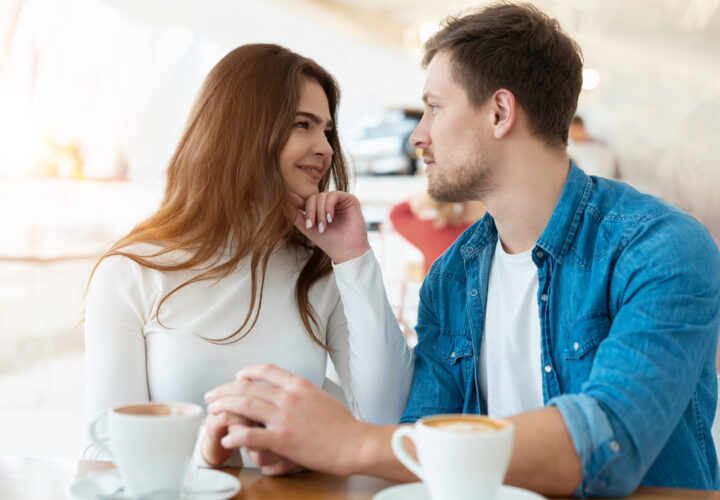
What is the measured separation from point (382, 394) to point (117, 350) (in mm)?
466

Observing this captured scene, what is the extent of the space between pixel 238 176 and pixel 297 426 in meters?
0.75

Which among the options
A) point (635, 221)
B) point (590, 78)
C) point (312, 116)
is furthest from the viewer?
point (590, 78)

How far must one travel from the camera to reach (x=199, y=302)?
138 centimetres

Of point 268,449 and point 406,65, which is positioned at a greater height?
point 406,65

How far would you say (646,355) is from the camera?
918 millimetres

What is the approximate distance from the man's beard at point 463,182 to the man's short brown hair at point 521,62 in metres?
0.13

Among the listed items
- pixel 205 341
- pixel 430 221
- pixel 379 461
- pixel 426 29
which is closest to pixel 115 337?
pixel 205 341

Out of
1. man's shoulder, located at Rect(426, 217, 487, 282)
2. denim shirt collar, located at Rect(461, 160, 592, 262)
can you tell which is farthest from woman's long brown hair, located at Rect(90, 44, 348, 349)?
denim shirt collar, located at Rect(461, 160, 592, 262)

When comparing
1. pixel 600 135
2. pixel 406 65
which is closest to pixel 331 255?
pixel 600 135

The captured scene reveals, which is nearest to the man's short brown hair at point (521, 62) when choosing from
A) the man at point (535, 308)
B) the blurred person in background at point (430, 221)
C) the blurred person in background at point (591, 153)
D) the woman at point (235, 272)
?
the man at point (535, 308)

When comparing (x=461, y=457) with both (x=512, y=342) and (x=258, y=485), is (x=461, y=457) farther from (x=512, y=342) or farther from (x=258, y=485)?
(x=512, y=342)

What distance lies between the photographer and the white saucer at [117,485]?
0.73m

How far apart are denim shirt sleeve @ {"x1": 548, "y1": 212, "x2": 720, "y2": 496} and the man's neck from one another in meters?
0.26

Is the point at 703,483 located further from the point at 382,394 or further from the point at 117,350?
the point at 117,350
